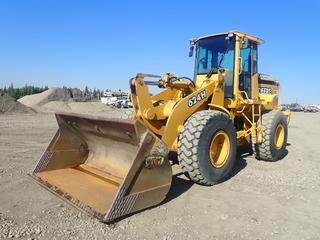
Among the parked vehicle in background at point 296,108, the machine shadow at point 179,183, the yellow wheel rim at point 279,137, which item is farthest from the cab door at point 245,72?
the parked vehicle in background at point 296,108

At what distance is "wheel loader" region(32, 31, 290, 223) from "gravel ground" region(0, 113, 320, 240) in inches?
6.8

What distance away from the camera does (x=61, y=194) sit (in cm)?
459

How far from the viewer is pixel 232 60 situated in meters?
6.89

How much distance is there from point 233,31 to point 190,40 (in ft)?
3.70

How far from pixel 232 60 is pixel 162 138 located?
2.60 m

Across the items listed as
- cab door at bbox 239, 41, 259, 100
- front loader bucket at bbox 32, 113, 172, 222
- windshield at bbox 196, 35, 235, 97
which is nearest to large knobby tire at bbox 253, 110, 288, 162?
cab door at bbox 239, 41, 259, 100

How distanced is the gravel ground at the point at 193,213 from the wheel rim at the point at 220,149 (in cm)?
39

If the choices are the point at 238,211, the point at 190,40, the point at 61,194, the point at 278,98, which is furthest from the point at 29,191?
the point at 278,98

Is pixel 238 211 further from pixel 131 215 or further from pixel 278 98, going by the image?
pixel 278 98

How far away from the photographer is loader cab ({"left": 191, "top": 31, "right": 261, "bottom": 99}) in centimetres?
682

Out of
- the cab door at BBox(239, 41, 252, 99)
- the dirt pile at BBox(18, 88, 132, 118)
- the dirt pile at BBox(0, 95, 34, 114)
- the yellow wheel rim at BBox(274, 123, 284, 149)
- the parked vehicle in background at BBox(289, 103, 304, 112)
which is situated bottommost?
the parked vehicle in background at BBox(289, 103, 304, 112)

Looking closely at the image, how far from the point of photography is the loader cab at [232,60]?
268 inches

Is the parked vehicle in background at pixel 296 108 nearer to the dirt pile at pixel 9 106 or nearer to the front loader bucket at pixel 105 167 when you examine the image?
the dirt pile at pixel 9 106

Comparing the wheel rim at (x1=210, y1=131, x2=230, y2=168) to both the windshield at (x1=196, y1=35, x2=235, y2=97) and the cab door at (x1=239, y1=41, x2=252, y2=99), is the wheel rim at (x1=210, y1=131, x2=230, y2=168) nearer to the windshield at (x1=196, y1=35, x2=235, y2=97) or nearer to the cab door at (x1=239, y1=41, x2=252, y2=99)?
the windshield at (x1=196, y1=35, x2=235, y2=97)
